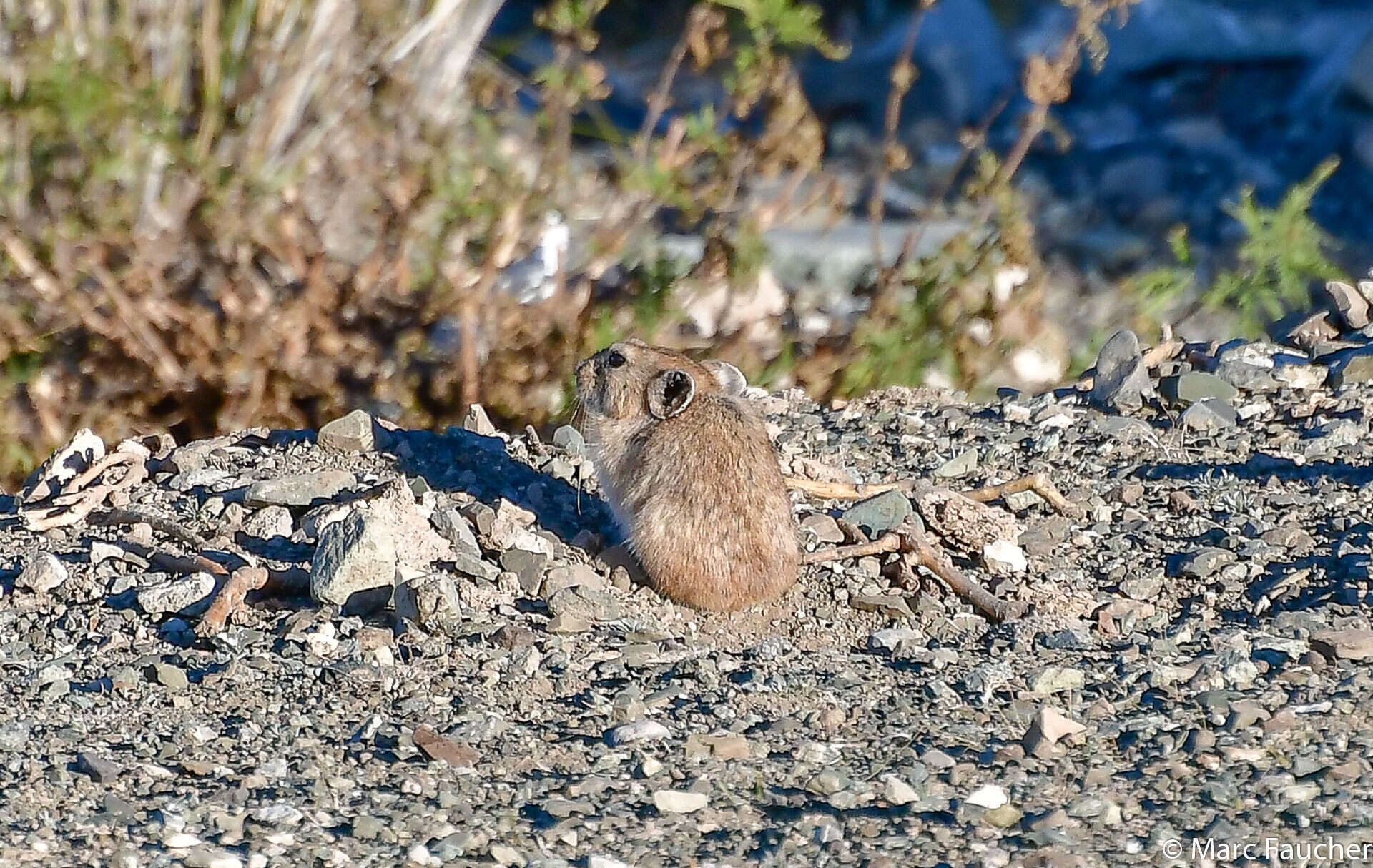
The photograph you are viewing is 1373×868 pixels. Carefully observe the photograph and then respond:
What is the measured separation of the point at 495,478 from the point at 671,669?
45.8 inches

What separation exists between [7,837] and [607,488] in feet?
6.24

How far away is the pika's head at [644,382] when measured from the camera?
16.0 ft

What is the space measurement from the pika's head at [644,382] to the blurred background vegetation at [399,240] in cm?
101

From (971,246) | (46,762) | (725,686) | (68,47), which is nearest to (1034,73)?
(971,246)

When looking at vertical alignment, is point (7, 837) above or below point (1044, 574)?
below

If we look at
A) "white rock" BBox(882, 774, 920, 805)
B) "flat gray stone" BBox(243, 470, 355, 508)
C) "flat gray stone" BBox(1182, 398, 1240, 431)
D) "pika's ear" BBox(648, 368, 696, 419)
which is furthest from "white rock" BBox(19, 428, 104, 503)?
"flat gray stone" BBox(1182, 398, 1240, 431)

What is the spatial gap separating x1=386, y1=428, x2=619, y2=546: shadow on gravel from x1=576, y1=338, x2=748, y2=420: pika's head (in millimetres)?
261

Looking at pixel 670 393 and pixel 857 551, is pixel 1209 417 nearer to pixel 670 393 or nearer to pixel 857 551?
pixel 857 551

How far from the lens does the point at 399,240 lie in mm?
6469

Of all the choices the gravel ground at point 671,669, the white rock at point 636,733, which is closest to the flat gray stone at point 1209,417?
the gravel ground at point 671,669

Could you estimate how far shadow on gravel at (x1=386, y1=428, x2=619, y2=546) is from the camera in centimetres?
507

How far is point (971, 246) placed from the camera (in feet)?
22.8

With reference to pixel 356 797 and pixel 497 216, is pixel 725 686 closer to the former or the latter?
pixel 356 797

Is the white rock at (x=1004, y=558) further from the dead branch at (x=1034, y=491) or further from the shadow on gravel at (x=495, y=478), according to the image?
the shadow on gravel at (x=495, y=478)
